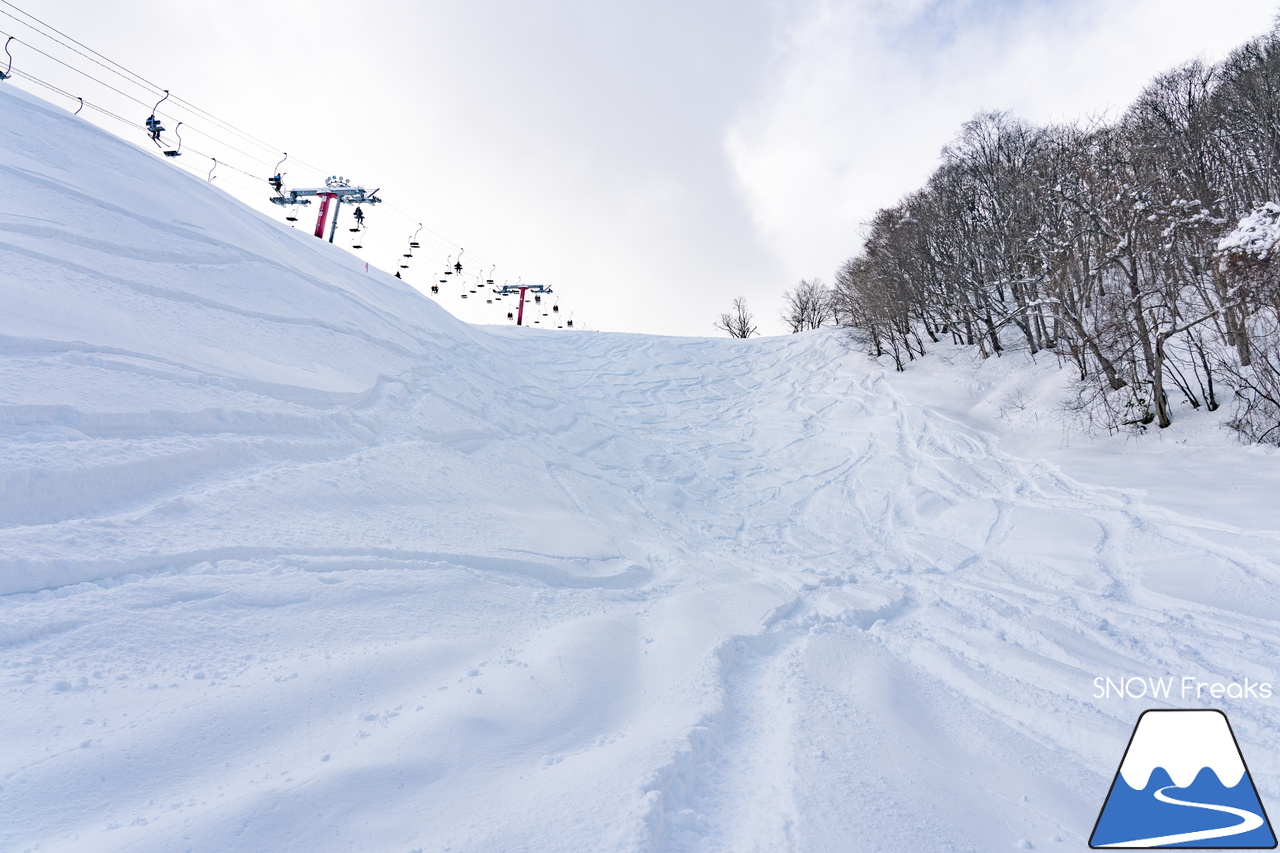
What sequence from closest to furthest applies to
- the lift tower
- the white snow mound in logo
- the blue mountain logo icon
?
the blue mountain logo icon, the white snow mound in logo, the lift tower

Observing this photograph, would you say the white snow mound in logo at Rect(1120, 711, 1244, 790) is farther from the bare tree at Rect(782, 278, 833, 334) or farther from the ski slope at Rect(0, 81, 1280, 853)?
the bare tree at Rect(782, 278, 833, 334)

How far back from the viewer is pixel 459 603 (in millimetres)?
3734

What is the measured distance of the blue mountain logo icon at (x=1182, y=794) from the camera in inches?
90.7

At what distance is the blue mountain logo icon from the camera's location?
2.30 metres

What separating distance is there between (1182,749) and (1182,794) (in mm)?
638

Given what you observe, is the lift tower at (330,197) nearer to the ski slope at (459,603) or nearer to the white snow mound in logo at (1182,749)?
the ski slope at (459,603)

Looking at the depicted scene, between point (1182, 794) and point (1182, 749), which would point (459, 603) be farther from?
point (1182, 749)

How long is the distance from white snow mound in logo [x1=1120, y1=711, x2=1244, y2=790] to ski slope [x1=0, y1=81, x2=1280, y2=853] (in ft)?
0.36

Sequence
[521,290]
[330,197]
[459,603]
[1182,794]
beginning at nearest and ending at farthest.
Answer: [1182,794]
[459,603]
[330,197]
[521,290]

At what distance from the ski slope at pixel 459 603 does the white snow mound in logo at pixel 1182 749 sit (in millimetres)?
111

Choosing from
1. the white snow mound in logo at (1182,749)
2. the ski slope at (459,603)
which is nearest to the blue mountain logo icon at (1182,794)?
the white snow mound in logo at (1182,749)

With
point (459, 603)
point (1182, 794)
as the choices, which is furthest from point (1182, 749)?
point (459, 603)

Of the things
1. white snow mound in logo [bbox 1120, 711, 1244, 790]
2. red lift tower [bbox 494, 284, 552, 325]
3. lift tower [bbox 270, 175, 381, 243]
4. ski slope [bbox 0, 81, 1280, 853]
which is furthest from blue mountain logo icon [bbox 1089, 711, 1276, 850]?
red lift tower [bbox 494, 284, 552, 325]

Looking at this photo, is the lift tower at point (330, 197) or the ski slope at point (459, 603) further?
the lift tower at point (330, 197)
